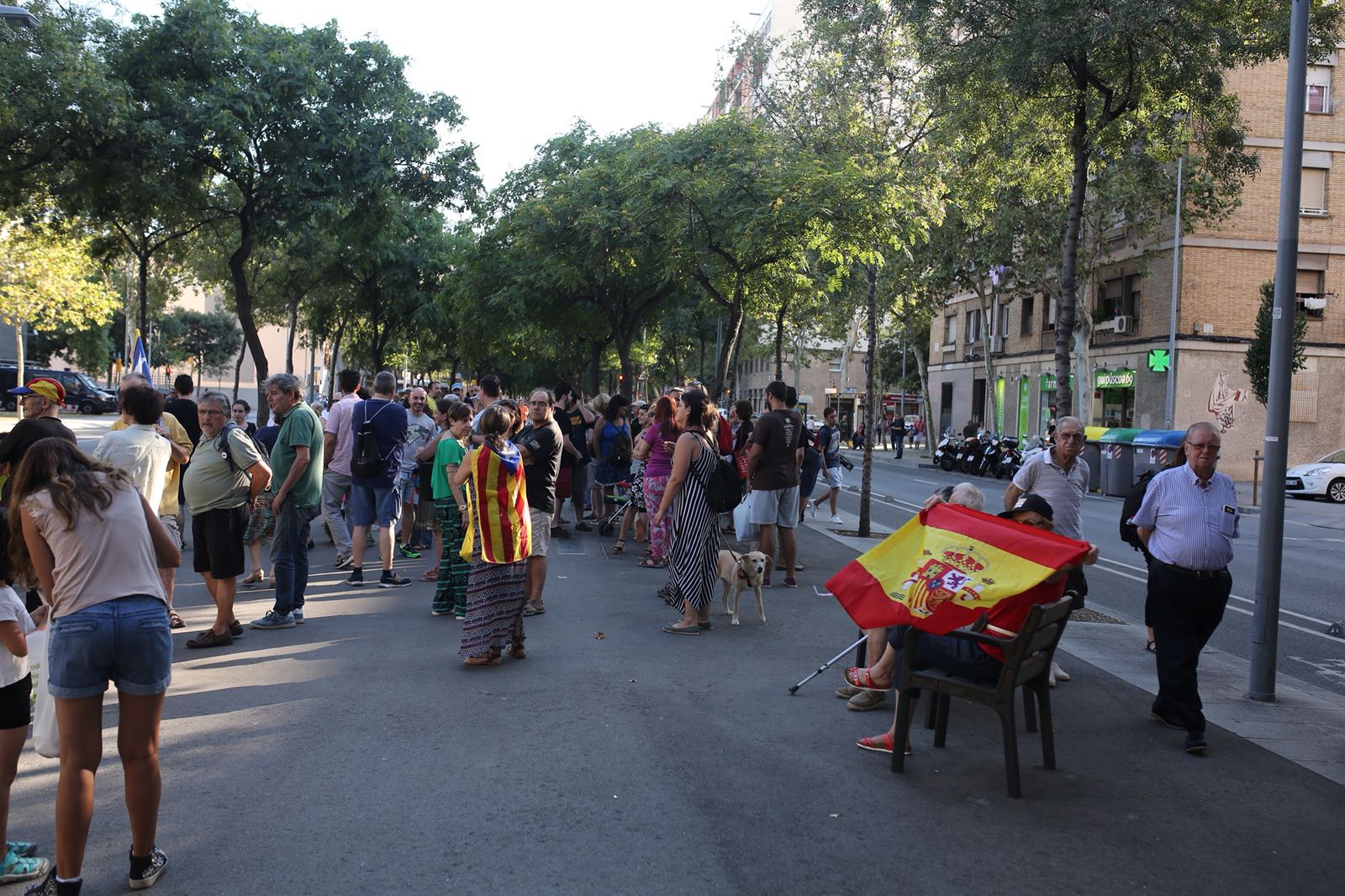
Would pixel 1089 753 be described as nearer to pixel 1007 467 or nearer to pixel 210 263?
pixel 1007 467

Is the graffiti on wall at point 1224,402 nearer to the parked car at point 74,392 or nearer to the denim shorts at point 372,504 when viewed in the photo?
the denim shorts at point 372,504

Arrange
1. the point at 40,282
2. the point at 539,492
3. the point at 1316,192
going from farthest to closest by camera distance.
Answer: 1. the point at 40,282
2. the point at 1316,192
3. the point at 539,492

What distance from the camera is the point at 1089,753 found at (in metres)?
5.80

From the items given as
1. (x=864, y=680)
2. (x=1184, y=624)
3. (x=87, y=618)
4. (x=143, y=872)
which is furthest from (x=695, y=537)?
(x=87, y=618)

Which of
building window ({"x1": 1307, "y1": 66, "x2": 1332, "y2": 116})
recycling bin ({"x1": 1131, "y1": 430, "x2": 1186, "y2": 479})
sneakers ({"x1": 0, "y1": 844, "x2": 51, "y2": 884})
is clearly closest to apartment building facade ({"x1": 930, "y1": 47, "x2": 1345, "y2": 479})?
building window ({"x1": 1307, "y1": 66, "x2": 1332, "y2": 116})

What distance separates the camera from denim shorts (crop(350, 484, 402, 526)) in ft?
33.7

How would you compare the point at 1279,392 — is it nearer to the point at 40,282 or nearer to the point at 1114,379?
the point at 1114,379

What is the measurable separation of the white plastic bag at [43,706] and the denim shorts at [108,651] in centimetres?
20

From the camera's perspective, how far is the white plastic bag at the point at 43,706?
3.87 m

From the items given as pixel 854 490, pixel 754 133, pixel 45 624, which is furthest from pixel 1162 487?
pixel 854 490

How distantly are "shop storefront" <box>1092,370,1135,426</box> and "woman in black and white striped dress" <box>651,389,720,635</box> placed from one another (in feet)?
106

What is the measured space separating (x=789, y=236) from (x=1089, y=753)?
11428 mm

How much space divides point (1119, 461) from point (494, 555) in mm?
23427

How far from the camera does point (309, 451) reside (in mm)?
8336
